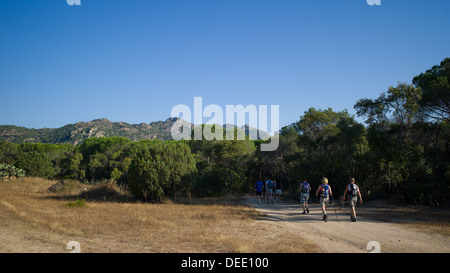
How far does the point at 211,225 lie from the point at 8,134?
483 ft

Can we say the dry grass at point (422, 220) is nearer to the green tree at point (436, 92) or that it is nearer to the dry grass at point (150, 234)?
the dry grass at point (150, 234)

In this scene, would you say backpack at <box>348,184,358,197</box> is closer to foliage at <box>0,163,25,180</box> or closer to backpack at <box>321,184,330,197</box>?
backpack at <box>321,184,330,197</box>

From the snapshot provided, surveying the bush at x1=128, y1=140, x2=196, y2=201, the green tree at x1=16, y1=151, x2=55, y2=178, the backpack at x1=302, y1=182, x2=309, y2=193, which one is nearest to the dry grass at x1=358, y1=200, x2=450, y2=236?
the backpack at x1=302, y1=182, x2=309, y2=193

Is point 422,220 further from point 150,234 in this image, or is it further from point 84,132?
point 84,132

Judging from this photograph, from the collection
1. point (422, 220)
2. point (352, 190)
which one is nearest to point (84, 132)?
point (352, 190)

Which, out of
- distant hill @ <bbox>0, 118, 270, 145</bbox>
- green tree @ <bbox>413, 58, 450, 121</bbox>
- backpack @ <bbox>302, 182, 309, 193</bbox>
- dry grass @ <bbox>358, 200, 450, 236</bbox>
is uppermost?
distant hill @ <bbox>0, 118, 270, 145</bbox>

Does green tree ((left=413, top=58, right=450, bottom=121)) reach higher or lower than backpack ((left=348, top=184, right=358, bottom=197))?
higher

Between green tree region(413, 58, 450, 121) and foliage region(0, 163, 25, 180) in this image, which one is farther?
foliage region(0, 163, 25, 180)

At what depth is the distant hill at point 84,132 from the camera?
126m

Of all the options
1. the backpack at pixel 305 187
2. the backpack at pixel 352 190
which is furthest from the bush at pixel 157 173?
the backpack at pixel 352 190

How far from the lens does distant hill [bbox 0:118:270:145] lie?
413 ft
